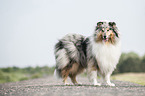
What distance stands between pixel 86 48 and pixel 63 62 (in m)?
1.06

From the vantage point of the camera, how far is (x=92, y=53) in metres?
7.38

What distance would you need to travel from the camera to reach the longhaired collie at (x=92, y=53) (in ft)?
23.3

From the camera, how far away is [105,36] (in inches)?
270

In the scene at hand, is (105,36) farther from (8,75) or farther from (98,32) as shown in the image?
(8,75)

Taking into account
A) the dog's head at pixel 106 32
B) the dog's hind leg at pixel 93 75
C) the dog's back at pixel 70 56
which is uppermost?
the dog's head at pixel 106 32

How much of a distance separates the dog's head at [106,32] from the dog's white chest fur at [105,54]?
0.21 metres

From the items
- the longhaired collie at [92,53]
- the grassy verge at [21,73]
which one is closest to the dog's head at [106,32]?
the longhaired collie at [92,53]

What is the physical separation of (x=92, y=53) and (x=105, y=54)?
485 mm

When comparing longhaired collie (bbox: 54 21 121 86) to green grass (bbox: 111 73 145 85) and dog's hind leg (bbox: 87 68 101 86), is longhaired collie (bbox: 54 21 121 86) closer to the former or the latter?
dog's hind leg (bbox: 87 68 101 86)

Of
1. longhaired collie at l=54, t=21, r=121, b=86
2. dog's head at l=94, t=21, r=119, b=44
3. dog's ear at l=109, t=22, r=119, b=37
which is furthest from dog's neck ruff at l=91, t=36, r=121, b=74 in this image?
dog's ear at l=109, t=22, r=119, b=37

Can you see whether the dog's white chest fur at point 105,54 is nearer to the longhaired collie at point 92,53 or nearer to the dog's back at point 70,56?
the longhaired collie at point 92,53

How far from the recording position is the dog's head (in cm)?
690

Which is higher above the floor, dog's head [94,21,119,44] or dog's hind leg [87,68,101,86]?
dog's head [94,21,119,44]

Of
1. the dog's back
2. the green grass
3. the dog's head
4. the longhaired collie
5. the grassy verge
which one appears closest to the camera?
the dog's head
